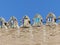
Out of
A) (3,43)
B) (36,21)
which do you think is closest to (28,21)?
(36,21)

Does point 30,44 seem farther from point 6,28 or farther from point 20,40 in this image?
point 6,28

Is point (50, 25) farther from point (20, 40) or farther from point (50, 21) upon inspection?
point (20, 40)

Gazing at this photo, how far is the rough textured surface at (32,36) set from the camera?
47.8ft

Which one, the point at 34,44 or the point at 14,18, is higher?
the point at 14,18

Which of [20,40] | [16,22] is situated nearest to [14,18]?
[16,22]

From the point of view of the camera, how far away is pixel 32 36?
14.9 m

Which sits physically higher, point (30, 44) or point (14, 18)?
point (14, 18)

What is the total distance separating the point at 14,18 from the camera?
1572 centimetres

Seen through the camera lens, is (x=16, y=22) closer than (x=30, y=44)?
No

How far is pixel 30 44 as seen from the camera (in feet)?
47.9

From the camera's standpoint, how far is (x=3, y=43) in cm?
1511

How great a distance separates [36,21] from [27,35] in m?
0.68

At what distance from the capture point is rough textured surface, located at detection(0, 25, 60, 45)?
47.8 feet

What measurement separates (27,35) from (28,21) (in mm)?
669
